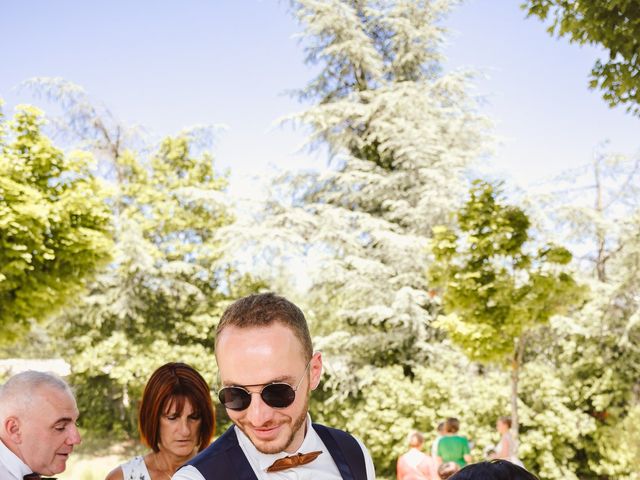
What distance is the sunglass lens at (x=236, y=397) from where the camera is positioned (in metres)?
1.29

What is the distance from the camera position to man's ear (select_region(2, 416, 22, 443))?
2.21m

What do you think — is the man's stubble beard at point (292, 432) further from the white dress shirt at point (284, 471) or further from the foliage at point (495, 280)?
the foliage at point (495, 280)

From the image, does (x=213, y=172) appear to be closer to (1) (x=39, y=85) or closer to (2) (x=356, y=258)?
(1) (x=39, y=85)

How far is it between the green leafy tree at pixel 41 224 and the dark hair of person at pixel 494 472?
8.14m

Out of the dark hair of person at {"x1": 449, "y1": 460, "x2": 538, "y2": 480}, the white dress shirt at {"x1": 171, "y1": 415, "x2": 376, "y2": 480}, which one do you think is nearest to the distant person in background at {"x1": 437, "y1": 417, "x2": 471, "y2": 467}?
the white dress shirt at {"x1": 171, "y1": 415, "x2": 376, "y2": 480}

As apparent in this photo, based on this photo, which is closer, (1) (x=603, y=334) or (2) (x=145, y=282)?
(1) (x=603, y=334)

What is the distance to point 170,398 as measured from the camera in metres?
2.79

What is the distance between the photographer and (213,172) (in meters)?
17.7

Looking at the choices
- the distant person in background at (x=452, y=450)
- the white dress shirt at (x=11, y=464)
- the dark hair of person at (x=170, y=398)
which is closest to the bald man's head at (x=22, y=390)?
the white dress shirt at (x=11, y=464)

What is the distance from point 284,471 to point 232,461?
13cm

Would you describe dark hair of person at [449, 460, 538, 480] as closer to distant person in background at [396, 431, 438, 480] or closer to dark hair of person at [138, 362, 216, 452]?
dark hair of person at [138, 362, 216, 452]

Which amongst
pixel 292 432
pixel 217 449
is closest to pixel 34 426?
pixel 217 449

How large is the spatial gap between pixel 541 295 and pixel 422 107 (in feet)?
23.5

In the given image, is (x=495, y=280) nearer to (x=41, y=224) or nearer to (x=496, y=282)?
(x=496, y=282)
